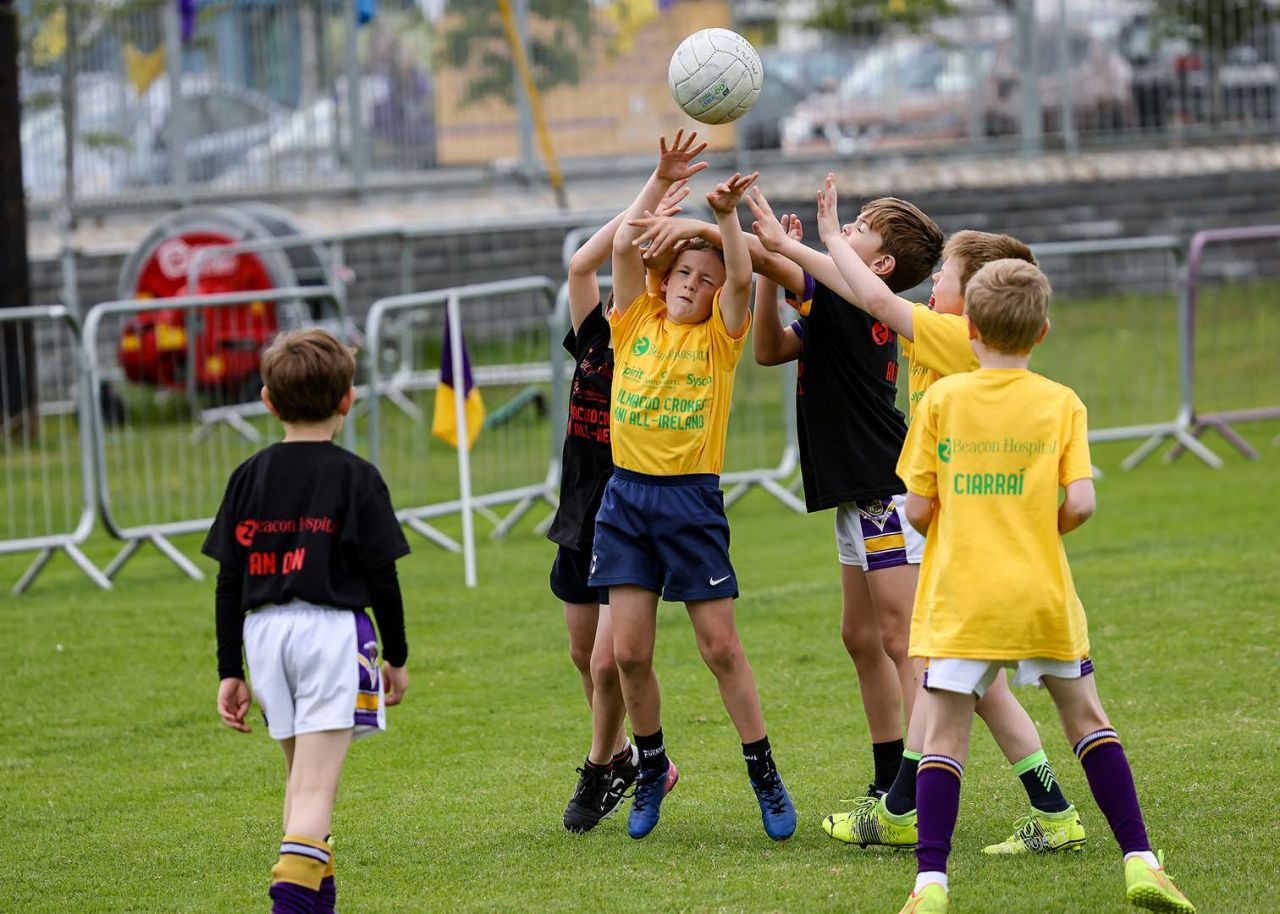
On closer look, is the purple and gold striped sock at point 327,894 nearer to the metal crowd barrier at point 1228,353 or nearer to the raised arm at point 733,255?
the raised arm at point 733,255

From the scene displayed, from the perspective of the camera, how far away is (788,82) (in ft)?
68.9

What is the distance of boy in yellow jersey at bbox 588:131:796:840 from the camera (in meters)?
4.75

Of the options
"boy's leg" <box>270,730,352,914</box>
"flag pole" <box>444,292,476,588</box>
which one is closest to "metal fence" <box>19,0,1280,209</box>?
"flag pole" <box>444,292,476,588</box>

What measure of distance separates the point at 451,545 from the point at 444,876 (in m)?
5.47

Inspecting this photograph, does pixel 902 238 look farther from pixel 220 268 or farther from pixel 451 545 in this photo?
pixel 220 268

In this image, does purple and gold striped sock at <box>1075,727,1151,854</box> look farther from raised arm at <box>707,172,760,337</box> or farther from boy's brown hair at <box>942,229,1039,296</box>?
raised arm at <box>707,172,760,337</box>

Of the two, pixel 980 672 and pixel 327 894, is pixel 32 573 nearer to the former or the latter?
pixel 327 894

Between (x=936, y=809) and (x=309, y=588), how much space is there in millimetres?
1557

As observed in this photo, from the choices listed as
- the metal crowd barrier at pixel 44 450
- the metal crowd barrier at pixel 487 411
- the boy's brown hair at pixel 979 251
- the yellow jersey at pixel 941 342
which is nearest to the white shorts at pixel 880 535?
the yellow jersey at pixel 941 342

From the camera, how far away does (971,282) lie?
415cm

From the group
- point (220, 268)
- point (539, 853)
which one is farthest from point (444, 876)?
point (220, 268)

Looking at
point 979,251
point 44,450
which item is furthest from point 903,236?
point 44,450

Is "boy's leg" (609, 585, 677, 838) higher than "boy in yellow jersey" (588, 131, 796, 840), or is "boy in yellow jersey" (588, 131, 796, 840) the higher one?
"boy in yellow jersey" (588, 131, 796, 840)

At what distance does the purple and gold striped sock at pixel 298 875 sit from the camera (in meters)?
3.93
